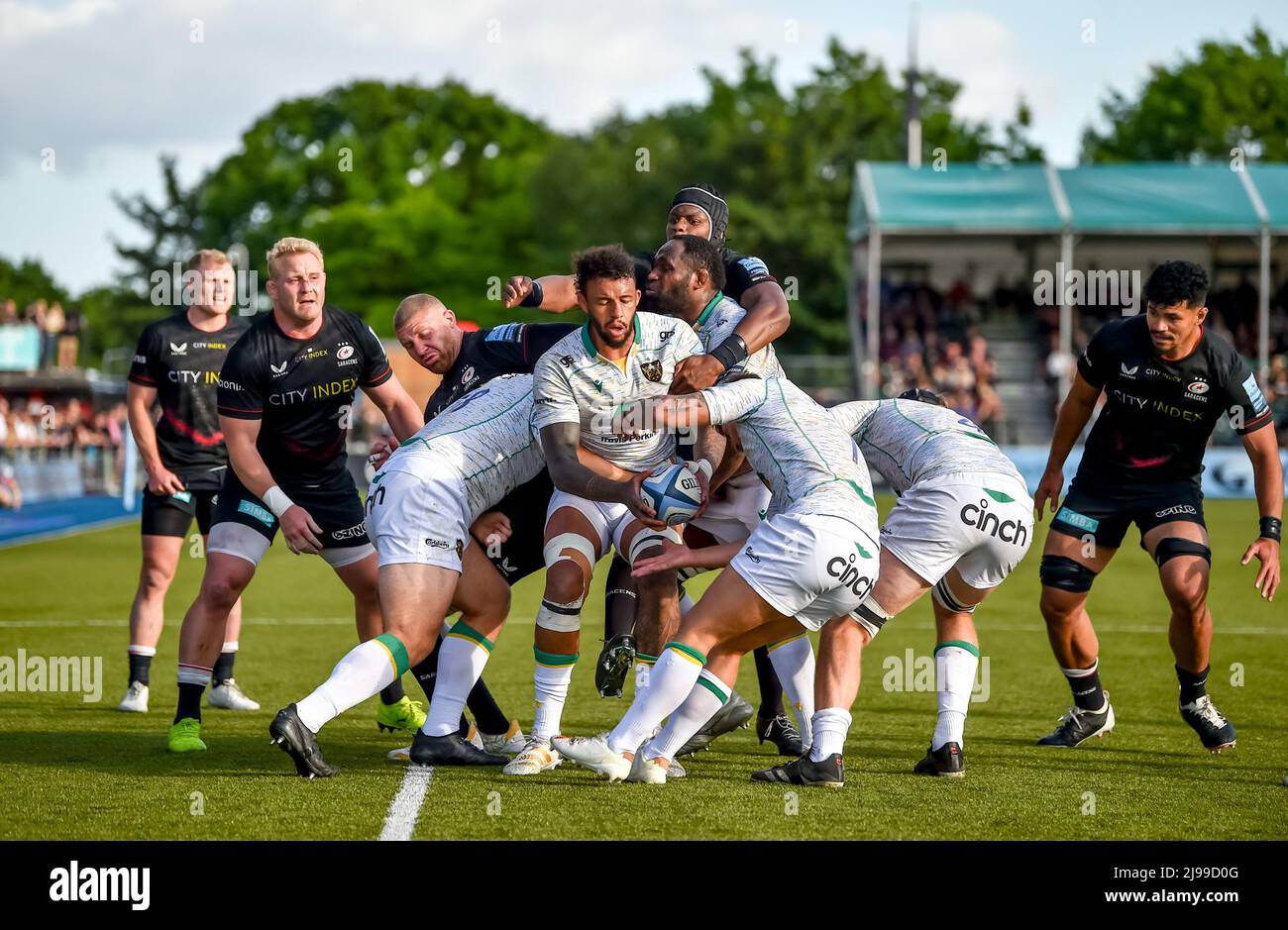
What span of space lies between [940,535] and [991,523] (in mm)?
215

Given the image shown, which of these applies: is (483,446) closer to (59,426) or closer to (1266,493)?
(1266,493)

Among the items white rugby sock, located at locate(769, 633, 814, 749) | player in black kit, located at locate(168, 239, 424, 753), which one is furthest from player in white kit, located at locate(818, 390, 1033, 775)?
player in black kit, located at locate(168, 239, 424, 753)

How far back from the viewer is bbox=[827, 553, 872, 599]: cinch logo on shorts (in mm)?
5938

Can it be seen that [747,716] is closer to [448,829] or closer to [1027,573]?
[448,829]

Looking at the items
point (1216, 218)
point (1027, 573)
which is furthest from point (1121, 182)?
point (1027, 573)

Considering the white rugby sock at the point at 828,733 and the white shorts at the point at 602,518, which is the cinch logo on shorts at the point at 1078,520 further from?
the white shorts at the point at 602,518

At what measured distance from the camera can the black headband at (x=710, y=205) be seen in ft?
25.8

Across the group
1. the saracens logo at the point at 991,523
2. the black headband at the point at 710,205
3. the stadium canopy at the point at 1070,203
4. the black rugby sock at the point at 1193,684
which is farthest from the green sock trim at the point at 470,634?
the stadium canopy at the point at 1070,203

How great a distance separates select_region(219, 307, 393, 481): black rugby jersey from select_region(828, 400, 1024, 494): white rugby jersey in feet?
7.49

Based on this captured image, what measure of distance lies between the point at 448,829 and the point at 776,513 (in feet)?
5.72

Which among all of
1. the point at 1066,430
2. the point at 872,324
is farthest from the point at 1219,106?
the point at 1066,430

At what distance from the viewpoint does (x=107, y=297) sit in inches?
3027

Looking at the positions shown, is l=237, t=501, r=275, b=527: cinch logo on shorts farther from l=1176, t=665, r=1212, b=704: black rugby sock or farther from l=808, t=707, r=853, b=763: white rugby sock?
l=1176, t=665, r=1212, b=704: black rugby sock

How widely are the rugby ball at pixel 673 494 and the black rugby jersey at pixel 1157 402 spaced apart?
240 centimetres
